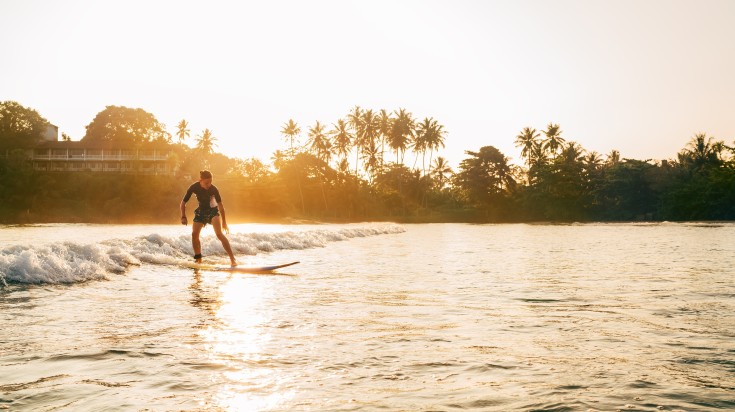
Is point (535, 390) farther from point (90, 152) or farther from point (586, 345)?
point (90, 152)

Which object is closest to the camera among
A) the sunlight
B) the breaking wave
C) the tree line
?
the sunlight

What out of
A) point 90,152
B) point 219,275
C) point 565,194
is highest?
point 90,152

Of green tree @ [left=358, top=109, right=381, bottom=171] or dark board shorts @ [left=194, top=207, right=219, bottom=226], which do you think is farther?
green tree @ [left=358, top=109, right=381, bottom=171]

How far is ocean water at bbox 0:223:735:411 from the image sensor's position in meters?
3.91

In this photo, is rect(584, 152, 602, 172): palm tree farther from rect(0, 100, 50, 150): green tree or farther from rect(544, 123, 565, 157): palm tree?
rect(0, 100, 50, 150): green tree

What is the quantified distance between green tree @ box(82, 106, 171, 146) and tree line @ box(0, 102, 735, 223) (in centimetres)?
19

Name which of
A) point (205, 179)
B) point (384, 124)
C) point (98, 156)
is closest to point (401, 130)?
point (384, 124)

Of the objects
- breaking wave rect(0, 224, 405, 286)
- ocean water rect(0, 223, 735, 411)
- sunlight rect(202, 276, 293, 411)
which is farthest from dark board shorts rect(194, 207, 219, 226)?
sunlight rect(202, 276, 293, 411)

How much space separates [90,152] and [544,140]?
77.1 m

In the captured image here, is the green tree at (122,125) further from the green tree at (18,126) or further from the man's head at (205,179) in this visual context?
the man's head at (205,179)

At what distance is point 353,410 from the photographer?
3648mm

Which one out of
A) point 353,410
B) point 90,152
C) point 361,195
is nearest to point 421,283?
point 353,410

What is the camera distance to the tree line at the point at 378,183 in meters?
78.9

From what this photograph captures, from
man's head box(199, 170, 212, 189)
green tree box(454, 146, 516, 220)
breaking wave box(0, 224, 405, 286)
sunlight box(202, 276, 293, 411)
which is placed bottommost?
sunlight box(202, 276, 293, 411)
